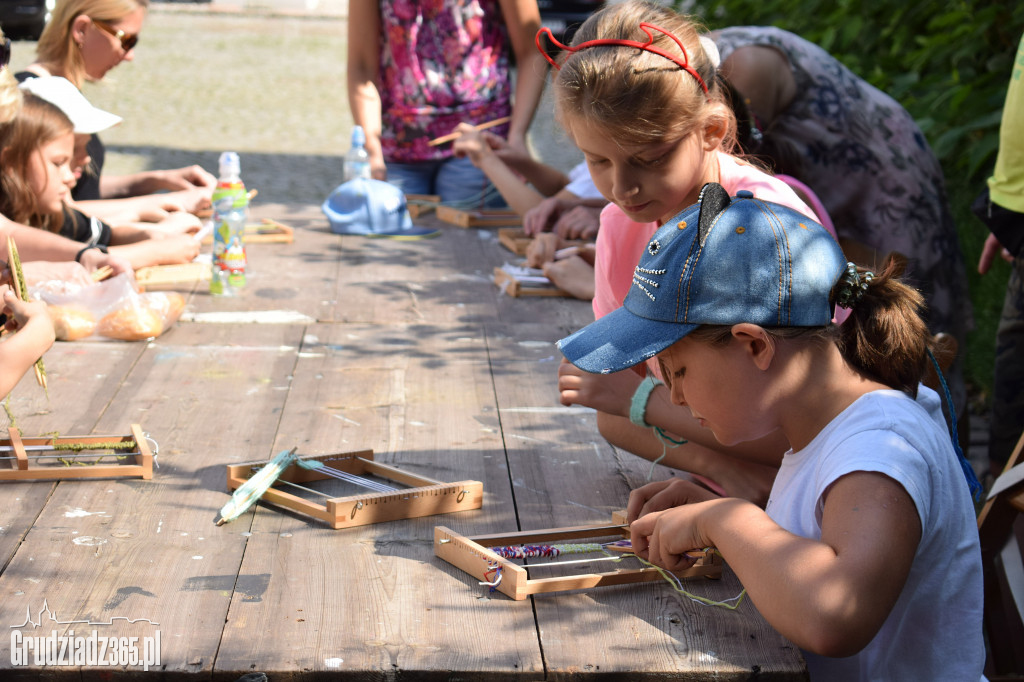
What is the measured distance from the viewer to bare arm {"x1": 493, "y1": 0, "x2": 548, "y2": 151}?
463 centimetres

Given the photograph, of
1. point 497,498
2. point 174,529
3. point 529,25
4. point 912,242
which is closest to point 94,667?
point 174,529

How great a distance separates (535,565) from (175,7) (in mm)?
19750

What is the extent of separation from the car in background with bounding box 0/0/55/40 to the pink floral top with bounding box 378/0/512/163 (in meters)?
9.73

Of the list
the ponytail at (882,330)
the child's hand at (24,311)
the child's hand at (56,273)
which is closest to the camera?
the ponytail at (882,330)

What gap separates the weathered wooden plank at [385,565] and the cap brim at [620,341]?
1.36 feet

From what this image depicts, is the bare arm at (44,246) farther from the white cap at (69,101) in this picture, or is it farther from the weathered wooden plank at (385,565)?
the weathered wooden plank at (385,565)

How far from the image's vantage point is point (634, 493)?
6.31ft

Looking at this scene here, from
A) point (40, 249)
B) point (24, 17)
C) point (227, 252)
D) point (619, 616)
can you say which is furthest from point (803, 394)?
point (24, 17)

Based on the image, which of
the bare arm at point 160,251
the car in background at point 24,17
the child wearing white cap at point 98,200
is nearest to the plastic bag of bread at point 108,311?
the bare arm at point 160,251

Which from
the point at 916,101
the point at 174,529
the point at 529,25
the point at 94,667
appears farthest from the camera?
the point at 916,101

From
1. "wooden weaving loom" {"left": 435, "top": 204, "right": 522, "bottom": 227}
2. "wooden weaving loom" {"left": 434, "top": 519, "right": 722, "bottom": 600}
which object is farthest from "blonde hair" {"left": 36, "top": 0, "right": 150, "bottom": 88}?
"wooden weaving loom" {"left": 434, "top": 519, "right": 722, "bottom": 600}

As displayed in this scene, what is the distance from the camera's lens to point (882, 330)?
160 cm

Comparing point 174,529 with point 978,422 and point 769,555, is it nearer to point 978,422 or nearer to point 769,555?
point 769,555

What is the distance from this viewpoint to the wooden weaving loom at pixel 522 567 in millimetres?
1662
